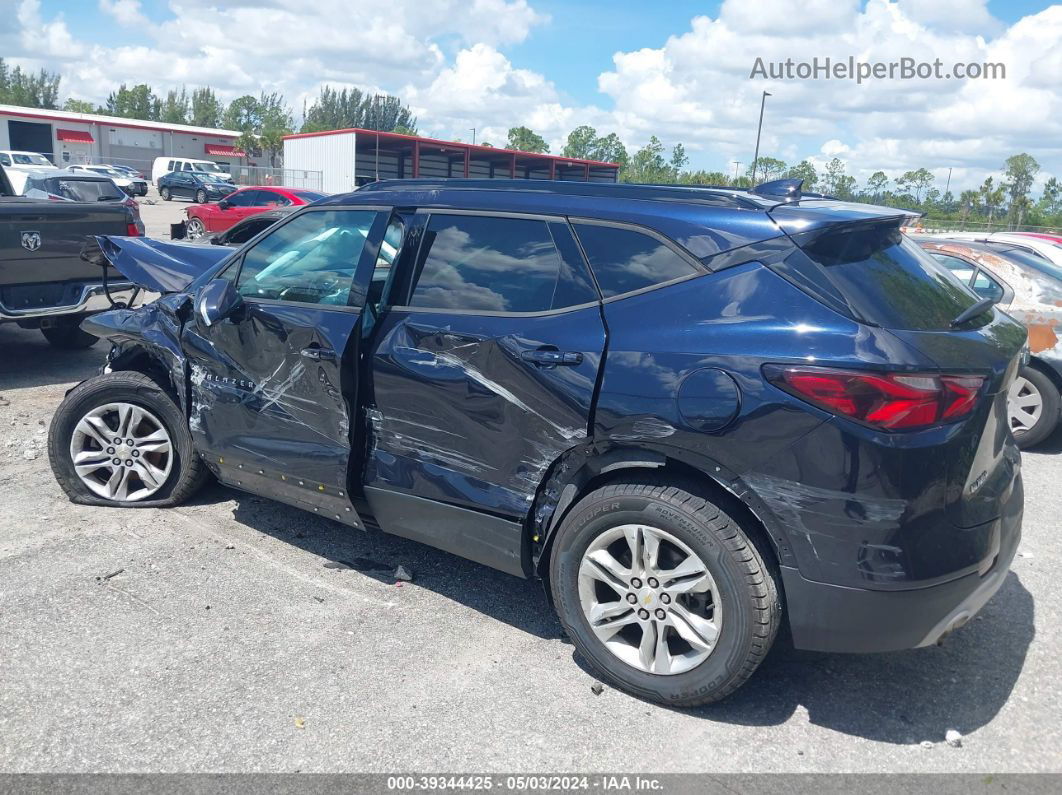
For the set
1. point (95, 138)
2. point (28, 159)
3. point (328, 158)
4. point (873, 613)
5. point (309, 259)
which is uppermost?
point (95, 138)

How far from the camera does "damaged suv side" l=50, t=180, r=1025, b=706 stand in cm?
276

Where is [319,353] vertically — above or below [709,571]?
above

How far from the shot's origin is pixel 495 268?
11.6 ft

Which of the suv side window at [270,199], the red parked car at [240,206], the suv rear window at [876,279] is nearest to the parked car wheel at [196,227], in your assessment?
the red parked car at [240,206]

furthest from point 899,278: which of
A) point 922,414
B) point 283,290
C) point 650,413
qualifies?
point 283,290

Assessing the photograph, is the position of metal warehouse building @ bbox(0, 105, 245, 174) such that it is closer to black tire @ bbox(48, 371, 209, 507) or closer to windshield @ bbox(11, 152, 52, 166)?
windshield @ bbox(11, 152, 52, 166)

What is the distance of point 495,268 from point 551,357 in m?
0.54

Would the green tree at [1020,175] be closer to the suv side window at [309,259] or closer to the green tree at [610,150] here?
the green tree at [610,150]

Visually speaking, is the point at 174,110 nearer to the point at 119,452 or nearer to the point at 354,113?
the point at 354,113

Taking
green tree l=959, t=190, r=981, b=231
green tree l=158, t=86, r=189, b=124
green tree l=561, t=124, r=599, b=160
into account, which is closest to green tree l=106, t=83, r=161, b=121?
green tree l=158, t=86, r=189, b=124

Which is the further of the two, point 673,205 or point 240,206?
point 240,206

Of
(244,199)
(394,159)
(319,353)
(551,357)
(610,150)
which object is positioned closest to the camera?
(551,357)

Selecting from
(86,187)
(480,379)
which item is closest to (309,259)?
(480,379)

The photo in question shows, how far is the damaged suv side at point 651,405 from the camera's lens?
2.76 metres
